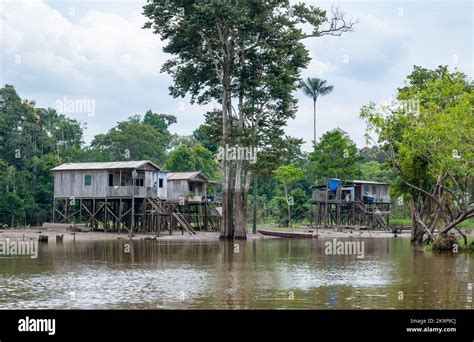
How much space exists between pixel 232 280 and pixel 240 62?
104 ft

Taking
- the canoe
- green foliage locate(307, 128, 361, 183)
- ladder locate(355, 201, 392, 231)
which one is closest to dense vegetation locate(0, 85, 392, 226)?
green foliage locate(307, 128, 361, 183)

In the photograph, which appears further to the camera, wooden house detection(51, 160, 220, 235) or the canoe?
the canoe

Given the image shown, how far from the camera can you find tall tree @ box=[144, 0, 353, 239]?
175 ft

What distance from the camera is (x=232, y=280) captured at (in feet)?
87.1

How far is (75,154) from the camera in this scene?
85625 mm

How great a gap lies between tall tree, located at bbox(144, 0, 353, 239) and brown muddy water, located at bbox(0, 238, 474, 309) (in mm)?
15649

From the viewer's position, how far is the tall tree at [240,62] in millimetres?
53281

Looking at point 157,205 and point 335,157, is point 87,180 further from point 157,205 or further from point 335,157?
point 335,157

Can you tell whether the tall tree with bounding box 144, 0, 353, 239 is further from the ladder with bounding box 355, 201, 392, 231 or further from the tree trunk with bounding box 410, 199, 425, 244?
the ladder with bounding box 355, 201, 392, 231

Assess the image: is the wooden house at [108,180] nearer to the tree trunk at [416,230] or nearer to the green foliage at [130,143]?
the tree trunk at [416,230]

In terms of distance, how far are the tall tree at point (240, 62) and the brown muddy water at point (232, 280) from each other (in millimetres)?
15649

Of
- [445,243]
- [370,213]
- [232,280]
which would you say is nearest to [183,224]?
[370,213]

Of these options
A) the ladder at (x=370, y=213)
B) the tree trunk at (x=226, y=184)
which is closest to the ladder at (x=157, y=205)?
the tree trunk at (x=226, y=184)
